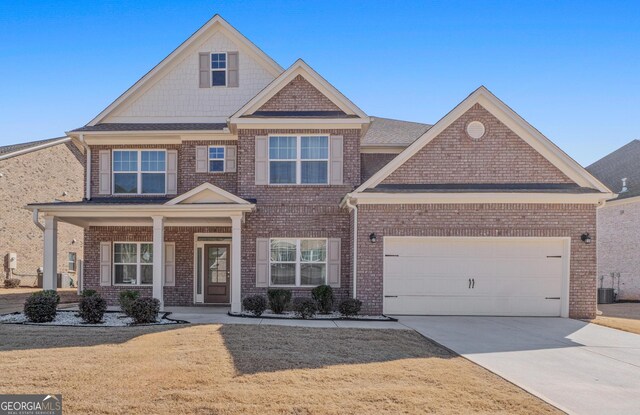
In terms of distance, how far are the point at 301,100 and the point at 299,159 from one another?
6.29 ft

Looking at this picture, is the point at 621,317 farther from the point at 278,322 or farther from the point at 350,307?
the point at 278,322

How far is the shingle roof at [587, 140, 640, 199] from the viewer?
2199 centimetres

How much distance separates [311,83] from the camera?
15328 mm

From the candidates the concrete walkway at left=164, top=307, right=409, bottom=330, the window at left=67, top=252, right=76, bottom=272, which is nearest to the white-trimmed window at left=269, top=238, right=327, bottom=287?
the concrete walkway at left=164, top=307, right=409, bottom=330

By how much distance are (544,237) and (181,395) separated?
1114 centimetres

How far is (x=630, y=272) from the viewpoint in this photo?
843 inches

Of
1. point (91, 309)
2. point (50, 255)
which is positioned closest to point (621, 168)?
point (91, 309)

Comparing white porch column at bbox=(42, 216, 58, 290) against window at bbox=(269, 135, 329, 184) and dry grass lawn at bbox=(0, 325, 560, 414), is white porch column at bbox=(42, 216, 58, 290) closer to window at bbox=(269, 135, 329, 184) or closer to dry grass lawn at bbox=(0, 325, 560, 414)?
dry grass lawn at bbox=(0, 325, 560, 414)

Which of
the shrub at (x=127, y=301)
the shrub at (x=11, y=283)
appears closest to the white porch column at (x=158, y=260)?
the shrub at (x=127, y=301)

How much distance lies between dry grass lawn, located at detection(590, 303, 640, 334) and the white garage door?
136 cm

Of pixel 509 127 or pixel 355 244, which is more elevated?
pixel 509 127

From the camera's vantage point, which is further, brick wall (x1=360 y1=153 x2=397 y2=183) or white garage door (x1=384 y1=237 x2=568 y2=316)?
brick wall (x1=360 y1=153 x2=397 y2=183)

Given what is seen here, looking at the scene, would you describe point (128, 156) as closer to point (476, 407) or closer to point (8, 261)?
point (8, 261)

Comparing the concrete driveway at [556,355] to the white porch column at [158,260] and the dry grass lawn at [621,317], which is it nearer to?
the dry grass lawn at [621,317]
